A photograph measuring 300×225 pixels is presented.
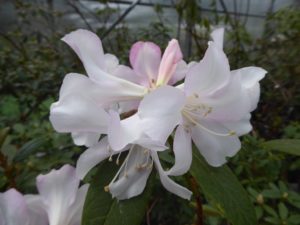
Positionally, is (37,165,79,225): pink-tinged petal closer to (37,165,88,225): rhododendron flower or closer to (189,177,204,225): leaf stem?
(37,165,88,225): rhododendron flower

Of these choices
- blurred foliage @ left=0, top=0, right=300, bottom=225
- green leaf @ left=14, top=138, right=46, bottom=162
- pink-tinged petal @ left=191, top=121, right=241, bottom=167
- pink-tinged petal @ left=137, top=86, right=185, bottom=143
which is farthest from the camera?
blurred foliage @ left=0, top=0, right=300, bottom=225

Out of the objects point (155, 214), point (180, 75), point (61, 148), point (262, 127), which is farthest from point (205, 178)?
point (262, 127)

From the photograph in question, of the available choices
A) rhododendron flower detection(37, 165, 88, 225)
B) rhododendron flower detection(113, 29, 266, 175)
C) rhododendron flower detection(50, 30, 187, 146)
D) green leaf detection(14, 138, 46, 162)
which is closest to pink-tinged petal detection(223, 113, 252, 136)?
rhododendron flower detection(113, 29, 266, 175)

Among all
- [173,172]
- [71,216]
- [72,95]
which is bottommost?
[71,216]

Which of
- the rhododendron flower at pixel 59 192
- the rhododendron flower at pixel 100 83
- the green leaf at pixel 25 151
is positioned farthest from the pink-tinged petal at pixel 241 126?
the green leaf at pixel 25 151

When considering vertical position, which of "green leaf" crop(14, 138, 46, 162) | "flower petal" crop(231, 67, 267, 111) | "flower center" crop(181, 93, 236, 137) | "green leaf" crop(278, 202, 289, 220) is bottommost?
"green leaf" crop(278, 202, 289, 220)

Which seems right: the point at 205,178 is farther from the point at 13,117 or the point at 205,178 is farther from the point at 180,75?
the point at 13,117

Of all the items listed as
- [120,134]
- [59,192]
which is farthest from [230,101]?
[59,192]

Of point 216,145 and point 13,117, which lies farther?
point 13,117
